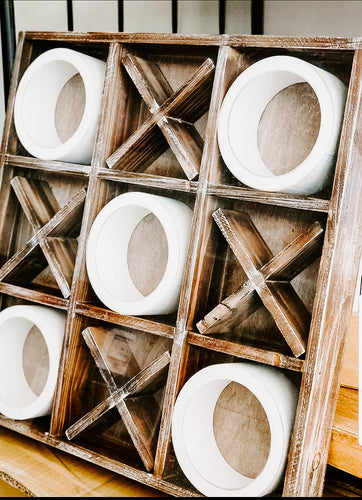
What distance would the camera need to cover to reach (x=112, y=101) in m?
1.54

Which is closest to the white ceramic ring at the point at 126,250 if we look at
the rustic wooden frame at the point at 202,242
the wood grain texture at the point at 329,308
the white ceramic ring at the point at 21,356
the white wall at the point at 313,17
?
the rustic wooden frame at the point at 202,242

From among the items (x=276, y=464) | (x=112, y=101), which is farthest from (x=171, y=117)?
(x=276, y=464)

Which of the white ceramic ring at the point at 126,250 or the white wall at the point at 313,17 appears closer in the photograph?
the white ceramic ring at the point at 126,250

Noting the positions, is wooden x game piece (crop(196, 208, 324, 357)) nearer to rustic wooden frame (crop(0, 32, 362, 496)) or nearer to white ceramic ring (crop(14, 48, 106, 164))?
rustic wooden frame (crop(0, 32, 362, 496))

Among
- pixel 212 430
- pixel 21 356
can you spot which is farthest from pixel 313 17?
pixel 21 356

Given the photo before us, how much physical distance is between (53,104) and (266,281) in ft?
3.09

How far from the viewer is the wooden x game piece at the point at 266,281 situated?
125cm

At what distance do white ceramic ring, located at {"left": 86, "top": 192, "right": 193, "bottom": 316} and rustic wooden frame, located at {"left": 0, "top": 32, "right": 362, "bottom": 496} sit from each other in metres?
0.04

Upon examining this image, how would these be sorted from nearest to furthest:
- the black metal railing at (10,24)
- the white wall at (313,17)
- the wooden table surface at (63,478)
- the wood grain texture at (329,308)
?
the wood grain texture at (329,308) < the wooden table surface at (63,478) < the white wall at (313,17) < the black metal railing at (10,24)

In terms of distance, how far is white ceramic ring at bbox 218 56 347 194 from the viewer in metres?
1.21

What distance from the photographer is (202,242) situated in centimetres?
136

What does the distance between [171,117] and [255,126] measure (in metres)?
0.23

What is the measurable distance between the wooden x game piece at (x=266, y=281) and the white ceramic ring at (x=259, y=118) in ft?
0.41

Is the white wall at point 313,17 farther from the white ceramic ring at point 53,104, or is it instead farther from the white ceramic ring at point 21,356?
the white ceramic ring at point 21,356
